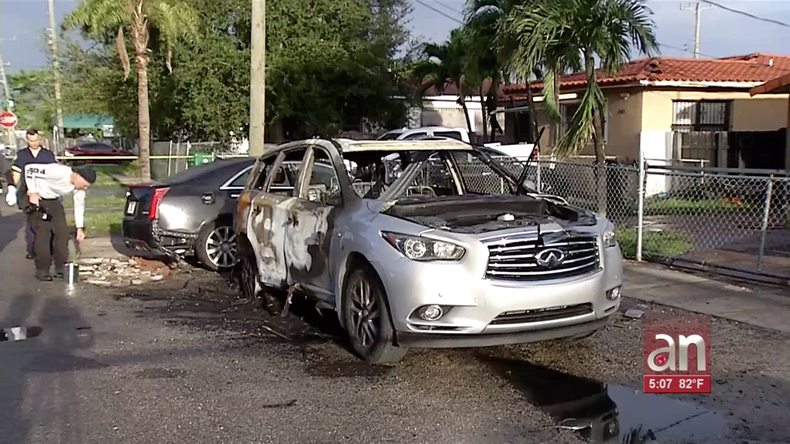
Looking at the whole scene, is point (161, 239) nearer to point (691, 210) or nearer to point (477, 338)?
point (477, 338)

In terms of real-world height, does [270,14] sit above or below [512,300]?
above

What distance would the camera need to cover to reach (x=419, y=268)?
5.84 metres

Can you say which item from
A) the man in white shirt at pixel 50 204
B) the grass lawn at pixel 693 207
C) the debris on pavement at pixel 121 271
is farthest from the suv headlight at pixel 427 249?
the grass lawn at pixel 693 207

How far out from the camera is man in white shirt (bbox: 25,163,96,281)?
34.3 feet

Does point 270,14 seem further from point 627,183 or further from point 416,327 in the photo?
point 416,327

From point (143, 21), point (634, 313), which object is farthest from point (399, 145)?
point (143, 21)

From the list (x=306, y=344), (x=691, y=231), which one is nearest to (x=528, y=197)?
(x=306, y=344)

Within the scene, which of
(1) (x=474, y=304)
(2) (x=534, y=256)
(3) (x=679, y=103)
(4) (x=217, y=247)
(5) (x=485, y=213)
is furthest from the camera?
(3) (x=679, y=103)

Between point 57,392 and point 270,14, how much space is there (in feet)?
79.8

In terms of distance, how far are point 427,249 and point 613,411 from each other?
163cm

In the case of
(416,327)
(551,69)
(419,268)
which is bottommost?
(416,327)

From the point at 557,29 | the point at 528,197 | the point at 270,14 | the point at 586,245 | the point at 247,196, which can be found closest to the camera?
the point at 586,245

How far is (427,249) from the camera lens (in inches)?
233

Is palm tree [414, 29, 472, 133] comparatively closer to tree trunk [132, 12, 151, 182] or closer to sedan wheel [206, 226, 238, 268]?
tree trunk [132, 12, 151, 182]
